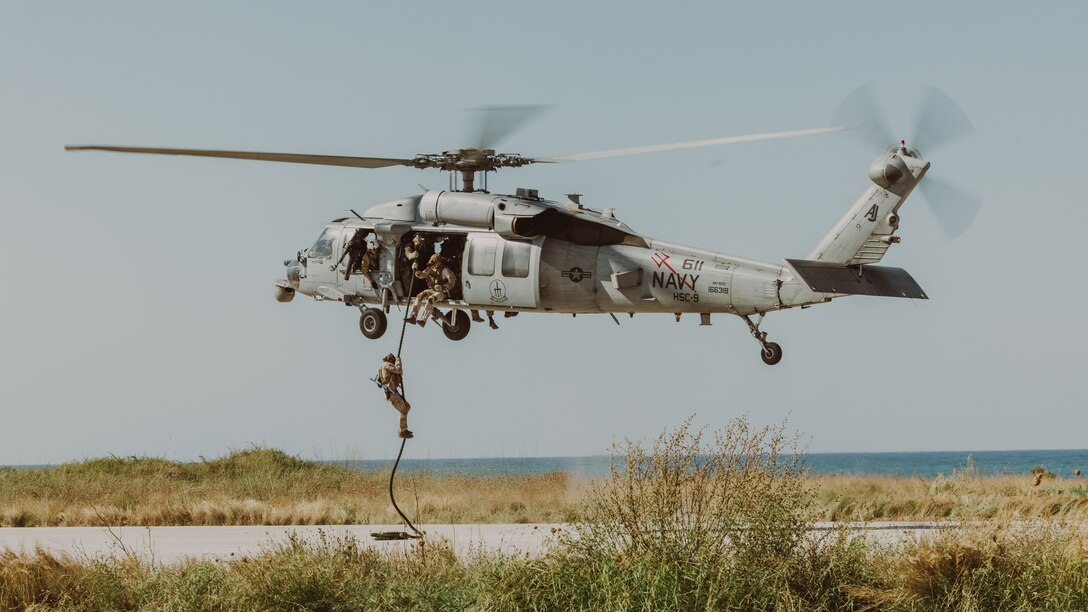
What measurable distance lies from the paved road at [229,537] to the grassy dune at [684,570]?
1428 millimetres

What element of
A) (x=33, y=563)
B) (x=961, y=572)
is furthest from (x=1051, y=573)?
(x=33, y=563)

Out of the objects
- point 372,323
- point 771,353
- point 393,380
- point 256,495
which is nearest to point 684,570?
point 393,380

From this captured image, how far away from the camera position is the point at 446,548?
13906 mm

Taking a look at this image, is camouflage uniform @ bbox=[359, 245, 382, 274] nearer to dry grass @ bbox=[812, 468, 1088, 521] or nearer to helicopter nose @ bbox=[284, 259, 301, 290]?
helicopter nose @ bbox=[284, 259, 301, 290]

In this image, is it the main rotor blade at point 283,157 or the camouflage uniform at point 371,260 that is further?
the camouflage uniform at point 371,260

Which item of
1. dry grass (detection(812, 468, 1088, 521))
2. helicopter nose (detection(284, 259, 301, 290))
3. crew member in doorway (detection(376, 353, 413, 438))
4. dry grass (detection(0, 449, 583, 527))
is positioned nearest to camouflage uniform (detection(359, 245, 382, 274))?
helicopter nose (detection(284, 259, 301, 290))

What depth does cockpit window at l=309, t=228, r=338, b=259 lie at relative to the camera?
74.3 feet

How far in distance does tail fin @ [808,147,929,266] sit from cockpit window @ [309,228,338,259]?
930 centimetres

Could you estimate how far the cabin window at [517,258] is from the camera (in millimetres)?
20422

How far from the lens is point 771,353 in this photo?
1831cm

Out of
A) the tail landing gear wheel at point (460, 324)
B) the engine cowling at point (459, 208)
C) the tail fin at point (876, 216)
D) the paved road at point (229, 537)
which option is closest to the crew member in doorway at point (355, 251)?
the engine cowling at point (459, 208)

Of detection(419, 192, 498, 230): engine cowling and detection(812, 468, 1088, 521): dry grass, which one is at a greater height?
detection(419, 192, 498, 230): engine cowling

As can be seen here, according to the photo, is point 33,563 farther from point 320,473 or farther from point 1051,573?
point 320,473

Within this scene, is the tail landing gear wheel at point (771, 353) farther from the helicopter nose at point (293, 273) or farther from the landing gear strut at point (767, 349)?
the helicopter nose at point (293, 273)
